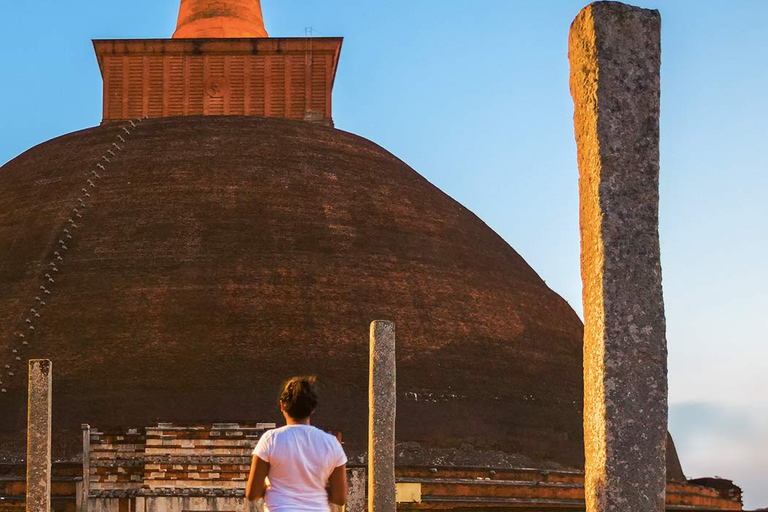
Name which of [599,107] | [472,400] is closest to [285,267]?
[472,400]

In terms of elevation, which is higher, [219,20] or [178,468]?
[219,20]

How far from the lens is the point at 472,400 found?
62.0 ft

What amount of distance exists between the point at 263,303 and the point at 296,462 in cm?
1330

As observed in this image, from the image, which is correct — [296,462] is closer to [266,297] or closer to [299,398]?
[299,398]

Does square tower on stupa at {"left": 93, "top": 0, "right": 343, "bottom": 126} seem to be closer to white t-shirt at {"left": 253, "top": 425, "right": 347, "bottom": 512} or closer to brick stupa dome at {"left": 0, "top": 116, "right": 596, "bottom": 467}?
brick stupa dome at {"left": 0, "top": 116, "right": 596, "bottom": 467}

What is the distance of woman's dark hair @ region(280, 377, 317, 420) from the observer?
5672 mm

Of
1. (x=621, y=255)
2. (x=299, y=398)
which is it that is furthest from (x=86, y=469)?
(x=299, y=398)

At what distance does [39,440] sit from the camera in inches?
500

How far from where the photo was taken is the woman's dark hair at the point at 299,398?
18.6 feet

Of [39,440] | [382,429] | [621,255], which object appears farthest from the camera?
[39,440]

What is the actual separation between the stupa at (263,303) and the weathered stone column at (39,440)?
3.65 meters

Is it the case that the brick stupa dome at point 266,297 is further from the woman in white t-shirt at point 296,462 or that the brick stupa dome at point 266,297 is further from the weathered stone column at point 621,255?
the woman in white t-shirt at point 296,462

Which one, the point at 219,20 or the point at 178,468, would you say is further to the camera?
the point at 219,20

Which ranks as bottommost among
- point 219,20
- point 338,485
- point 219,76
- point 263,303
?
point 338,485
